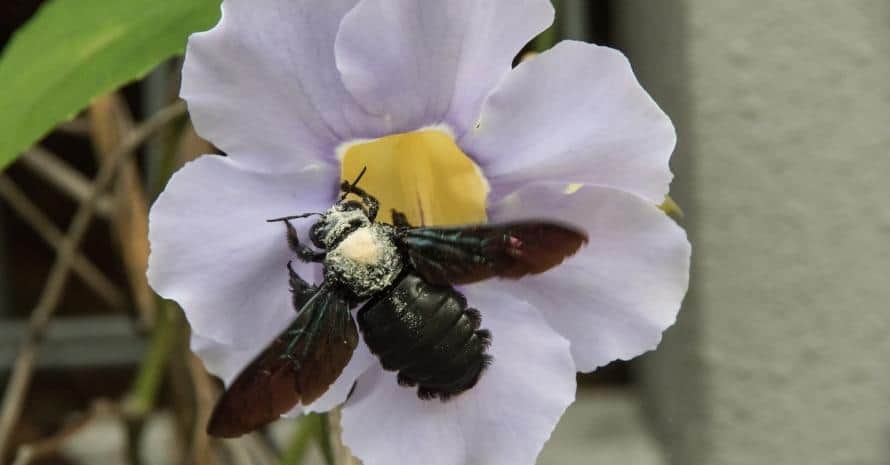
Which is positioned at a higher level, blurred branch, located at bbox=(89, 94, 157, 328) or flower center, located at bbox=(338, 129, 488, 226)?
flower center, located at bbox=(338, 129, 488, 226)

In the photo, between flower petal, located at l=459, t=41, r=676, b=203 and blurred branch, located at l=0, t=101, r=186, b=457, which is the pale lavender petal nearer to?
flower petal, located at l=459, t=41, r=676, b=203

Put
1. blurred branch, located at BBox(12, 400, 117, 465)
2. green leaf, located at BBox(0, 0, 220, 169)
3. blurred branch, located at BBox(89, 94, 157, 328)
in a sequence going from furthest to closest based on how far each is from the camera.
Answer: blurred branch, located at BBox(89, 94, 157, 328) → blurred branch, located at BBox(12, 400, 117, 465) → green leaf, located at BBox(0, 0, 220, 169)

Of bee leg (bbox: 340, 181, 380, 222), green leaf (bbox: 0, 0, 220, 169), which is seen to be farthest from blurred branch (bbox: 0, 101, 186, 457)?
bee leg (bbox: 340, 181, 380, 222)

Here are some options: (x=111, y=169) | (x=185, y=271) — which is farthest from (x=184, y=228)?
(x=111, y=169)

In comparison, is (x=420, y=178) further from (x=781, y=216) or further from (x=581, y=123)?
(x=781, y=216)

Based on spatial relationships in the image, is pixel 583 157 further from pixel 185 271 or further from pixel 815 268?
pixel 815 268
